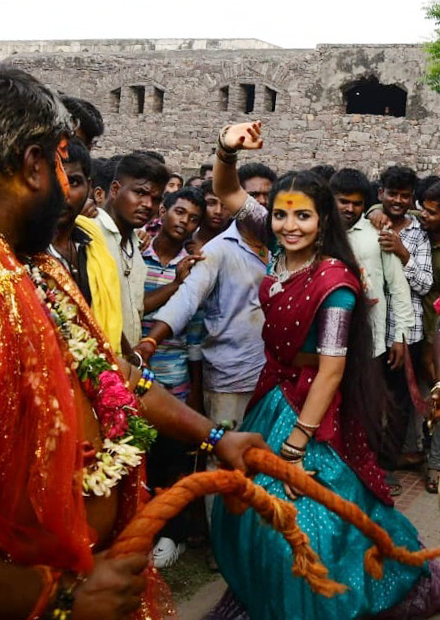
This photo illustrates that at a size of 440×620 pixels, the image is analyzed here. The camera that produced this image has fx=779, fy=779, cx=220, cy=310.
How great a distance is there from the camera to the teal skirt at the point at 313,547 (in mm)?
2967

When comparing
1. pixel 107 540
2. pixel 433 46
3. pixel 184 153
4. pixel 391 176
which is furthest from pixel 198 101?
pixel 107 540

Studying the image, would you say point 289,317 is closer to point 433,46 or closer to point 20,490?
point 20,490

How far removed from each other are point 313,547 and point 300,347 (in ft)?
2.58

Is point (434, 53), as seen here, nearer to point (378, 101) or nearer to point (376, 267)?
point (378, 101)

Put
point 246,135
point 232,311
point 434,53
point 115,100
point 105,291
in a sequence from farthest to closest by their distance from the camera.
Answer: point 115,100, point 434,53, point 232,311, point 246,135, point 105,291

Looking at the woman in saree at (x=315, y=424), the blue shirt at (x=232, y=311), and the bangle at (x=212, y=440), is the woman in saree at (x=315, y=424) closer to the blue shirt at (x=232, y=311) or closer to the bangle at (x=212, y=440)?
the blue shirt at (x=232, y=311)

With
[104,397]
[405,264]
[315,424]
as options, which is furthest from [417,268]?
[104,397]

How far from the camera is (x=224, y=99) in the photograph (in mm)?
17938

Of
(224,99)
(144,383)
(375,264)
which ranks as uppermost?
(224,99)

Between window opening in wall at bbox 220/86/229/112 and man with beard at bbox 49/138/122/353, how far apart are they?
49.7 feet

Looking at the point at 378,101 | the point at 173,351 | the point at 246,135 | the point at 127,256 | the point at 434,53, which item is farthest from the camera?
the point at 378,101

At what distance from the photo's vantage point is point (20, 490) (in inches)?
57.8

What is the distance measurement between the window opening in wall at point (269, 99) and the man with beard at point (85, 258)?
14.4 m

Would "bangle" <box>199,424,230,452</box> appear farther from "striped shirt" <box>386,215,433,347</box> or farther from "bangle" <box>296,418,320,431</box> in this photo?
"striped shirt" <box>386,215,433,347</box>
